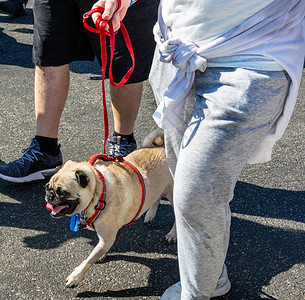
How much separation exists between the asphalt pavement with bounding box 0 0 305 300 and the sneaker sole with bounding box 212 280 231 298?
91 millimetres

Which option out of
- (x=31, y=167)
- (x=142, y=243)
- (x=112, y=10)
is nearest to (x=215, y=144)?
(x=112, y=10)

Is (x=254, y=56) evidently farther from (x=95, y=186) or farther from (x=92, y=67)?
(x=92, y=67)

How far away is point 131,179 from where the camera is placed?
287 cm

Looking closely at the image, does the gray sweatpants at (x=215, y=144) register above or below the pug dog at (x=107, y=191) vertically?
above

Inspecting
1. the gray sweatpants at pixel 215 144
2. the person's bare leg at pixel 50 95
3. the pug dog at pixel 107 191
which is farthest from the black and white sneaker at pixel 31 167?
the gray sweatpants at pixel 215 144

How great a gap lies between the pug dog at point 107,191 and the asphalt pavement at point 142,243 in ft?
0.50

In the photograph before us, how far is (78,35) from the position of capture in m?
3.41

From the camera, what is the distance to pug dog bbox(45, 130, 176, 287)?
2.61m

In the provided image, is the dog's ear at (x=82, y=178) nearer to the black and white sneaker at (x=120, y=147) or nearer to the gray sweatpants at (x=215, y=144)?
the gray sweatpants at (x=215, y=144)

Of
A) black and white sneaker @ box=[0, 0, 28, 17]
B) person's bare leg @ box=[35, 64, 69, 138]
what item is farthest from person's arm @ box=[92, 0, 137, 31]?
black and white sneaker @ box=[0, 0, 28, 17]

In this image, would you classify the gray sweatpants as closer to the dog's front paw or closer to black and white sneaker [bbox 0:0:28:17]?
the dog's front paw

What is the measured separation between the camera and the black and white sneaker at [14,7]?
740 cm

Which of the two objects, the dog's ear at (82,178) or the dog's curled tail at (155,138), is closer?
the dog's ear at (82,178)

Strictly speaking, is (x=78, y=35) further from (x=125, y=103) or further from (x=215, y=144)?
(x=215, y=144)
